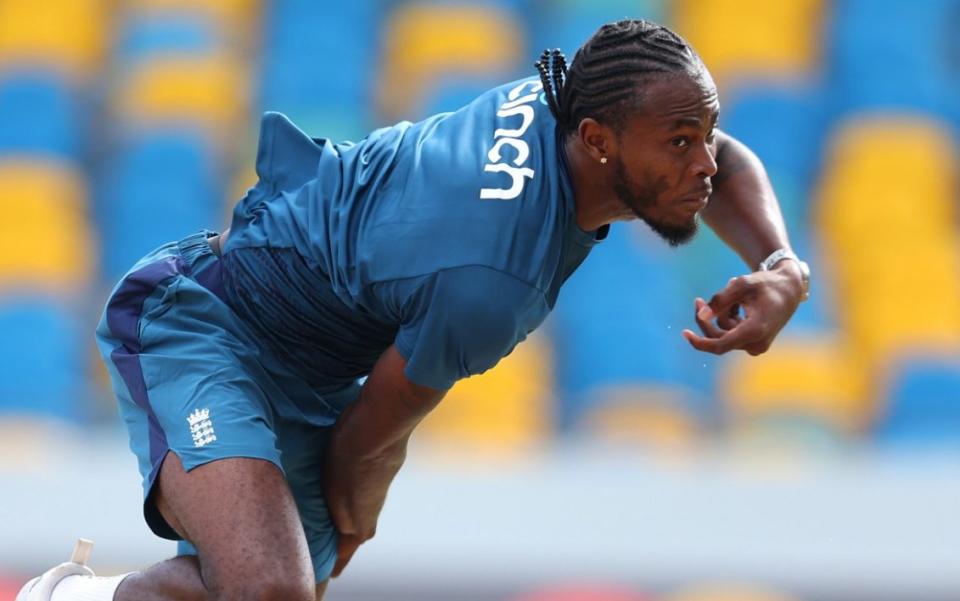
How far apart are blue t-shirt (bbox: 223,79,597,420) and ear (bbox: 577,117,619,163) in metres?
0.09

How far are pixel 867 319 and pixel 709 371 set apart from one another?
46.1 inches

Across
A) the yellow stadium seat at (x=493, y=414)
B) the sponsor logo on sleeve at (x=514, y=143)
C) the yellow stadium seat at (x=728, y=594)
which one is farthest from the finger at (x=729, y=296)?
the yellow stadium seat at (x=493, y=414)

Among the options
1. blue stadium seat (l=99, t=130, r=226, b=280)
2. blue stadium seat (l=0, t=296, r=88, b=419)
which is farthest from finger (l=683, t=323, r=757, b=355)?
blue stadium seat (l=99, t=130, r=226, b=280)

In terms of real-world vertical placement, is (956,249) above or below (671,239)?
above

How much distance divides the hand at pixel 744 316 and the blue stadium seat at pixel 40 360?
20.6ft

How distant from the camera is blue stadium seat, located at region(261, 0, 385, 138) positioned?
39.4 ft

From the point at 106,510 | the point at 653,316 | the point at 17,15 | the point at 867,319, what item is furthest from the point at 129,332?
the point at 17,15

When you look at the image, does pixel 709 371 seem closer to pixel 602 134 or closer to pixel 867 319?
pixel 867 319

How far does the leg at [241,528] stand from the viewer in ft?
13.0

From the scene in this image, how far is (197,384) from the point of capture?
4230 mm

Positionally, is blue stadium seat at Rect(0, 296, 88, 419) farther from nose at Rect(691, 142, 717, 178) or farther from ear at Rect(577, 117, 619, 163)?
nose at Rect(691, 142, 717, 178)

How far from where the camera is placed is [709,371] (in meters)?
10.2

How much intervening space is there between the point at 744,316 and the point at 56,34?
380 inches

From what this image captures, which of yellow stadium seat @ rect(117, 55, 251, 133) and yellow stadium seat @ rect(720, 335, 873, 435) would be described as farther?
yellow stadium seat @ rect(117, 55, 251, 133)
